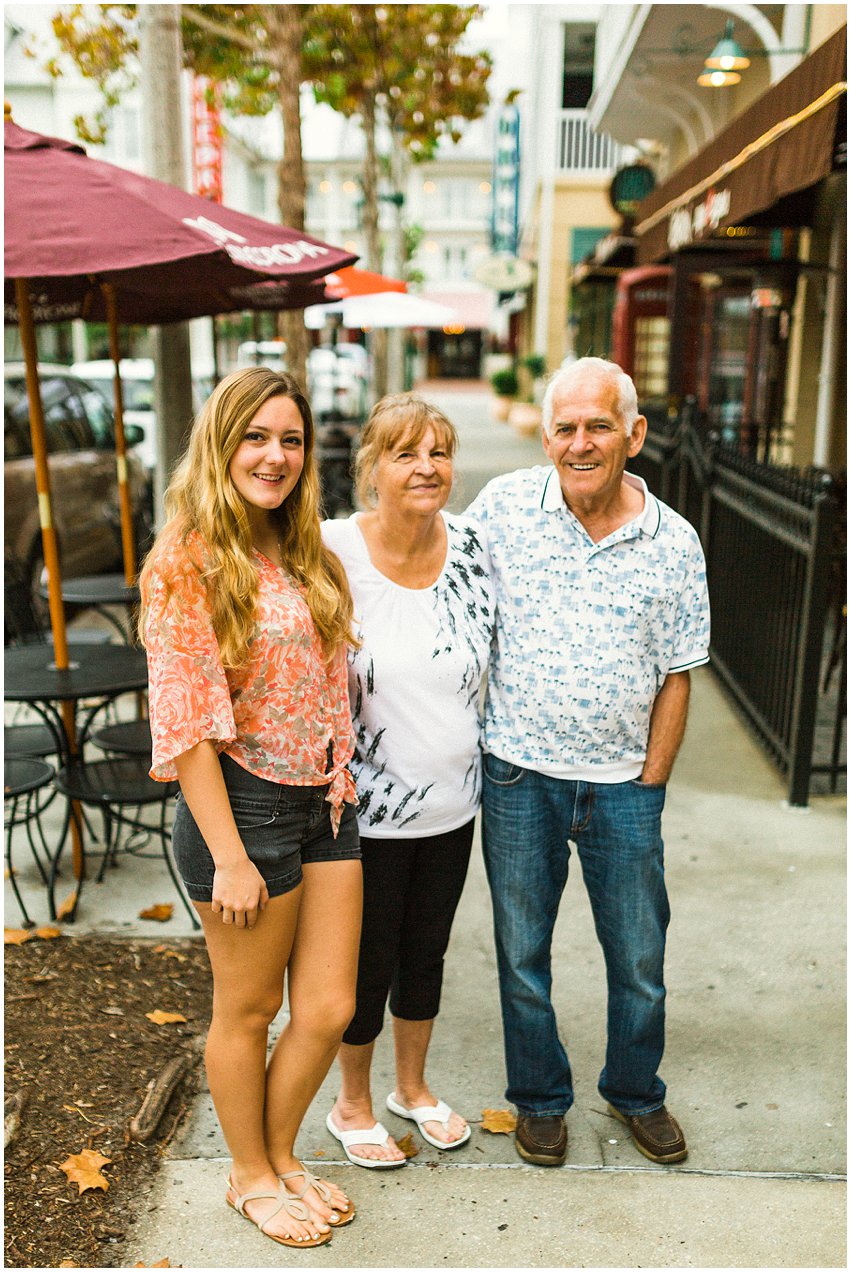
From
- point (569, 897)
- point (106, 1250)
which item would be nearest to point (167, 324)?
point (569, 897)

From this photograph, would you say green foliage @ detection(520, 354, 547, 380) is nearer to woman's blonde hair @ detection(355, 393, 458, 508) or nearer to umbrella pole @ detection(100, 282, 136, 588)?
umbrella pole @ detection(100, 282, 136, 588)

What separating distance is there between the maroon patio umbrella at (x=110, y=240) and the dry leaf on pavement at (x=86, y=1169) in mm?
2235

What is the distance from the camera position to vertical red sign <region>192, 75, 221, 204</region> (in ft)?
53.8

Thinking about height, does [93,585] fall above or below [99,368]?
below

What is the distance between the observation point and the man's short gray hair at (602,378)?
278 cm

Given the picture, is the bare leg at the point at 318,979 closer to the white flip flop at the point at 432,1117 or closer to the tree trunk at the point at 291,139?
the white flip flop at the point at 432,1117

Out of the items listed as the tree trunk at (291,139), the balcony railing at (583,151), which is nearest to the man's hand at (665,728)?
the tree trunk at (291,139)

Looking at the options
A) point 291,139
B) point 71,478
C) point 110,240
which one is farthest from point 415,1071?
point 291,139

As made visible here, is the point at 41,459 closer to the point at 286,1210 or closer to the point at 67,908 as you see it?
the point at 67,908

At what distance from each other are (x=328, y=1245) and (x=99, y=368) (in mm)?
13399

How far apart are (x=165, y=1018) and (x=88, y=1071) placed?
324 millimetres

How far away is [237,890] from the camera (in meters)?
2.49

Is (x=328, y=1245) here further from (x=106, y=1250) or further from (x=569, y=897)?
(x=569, y=897)

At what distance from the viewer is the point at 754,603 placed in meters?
6.53
